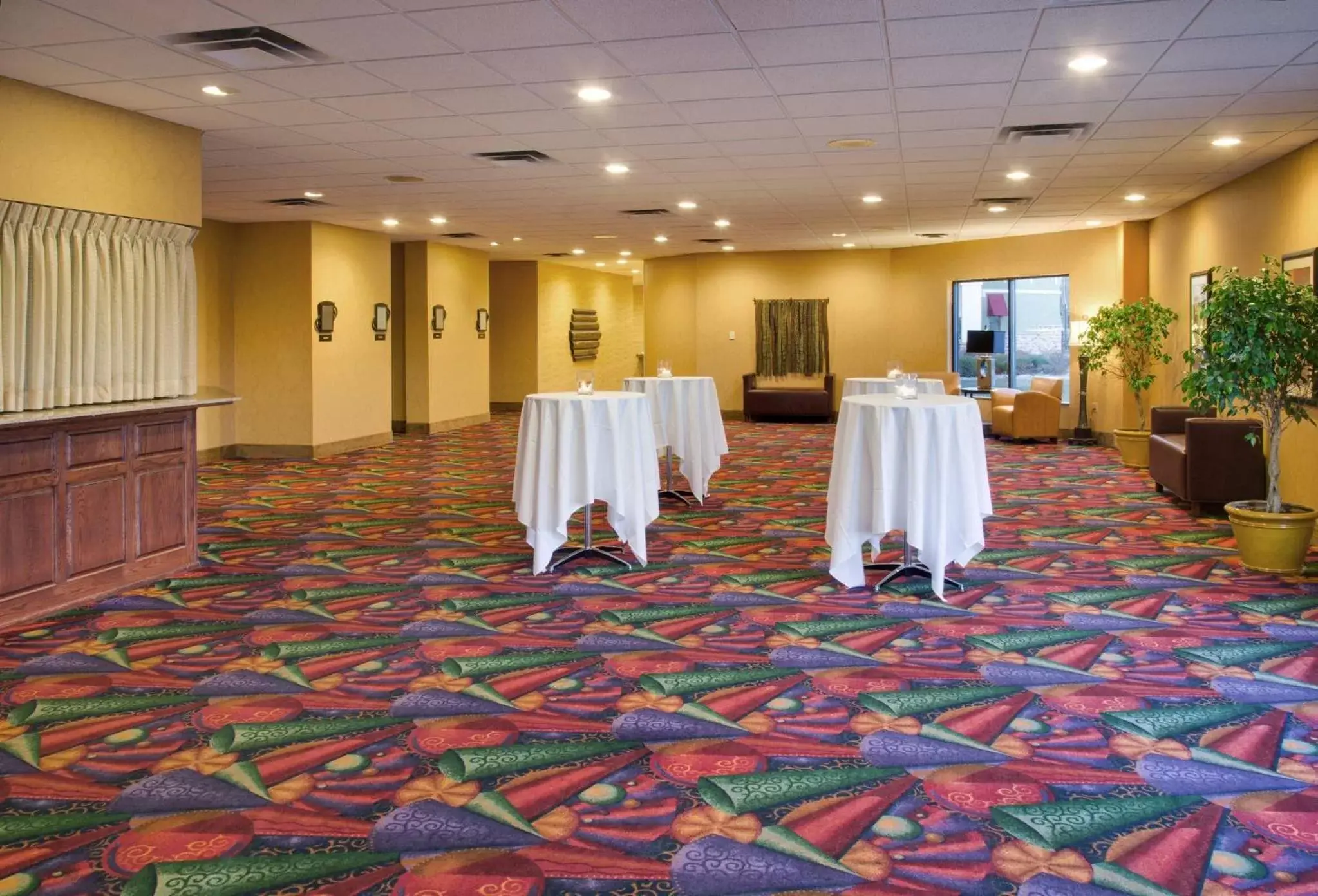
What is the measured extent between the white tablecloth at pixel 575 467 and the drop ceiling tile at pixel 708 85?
1815 mm

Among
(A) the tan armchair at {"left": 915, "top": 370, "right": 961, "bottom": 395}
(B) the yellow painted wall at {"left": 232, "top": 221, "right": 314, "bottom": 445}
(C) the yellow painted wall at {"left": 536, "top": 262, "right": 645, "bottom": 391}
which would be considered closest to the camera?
(B) the yellow painted wall at {"left": 232, "top": 221, "right": 314, "bottom": 445}

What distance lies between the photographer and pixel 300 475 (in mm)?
10602

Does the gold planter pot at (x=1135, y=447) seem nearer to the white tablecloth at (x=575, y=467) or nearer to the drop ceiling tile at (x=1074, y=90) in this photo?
the drop ceiling tile at (x=1074, y=90)

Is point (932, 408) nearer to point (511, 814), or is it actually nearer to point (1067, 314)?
point (511, 814)

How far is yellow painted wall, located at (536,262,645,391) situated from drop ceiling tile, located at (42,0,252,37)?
1291 centimetres

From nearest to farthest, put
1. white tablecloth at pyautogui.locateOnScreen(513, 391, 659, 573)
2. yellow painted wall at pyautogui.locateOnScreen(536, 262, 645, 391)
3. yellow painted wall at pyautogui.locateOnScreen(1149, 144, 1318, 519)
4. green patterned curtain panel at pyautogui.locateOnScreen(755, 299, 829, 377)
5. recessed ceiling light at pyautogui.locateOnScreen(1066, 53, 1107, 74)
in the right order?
recessed ceiling light at pyautogui.locateOnScreen(1066, 53, 1107, 74) < white tablecloth at pyautogui.locateOnScreen(513, 391, 659, 573) < yellow painted wall at pyautogui.locateOnScreen(1149, 144, 1318, 519) < green patterned curtain panel at pyautogui.locateOnScreen(755, 299, 829, 377) < yellow painted wall at pyautogui.locateOnScreen(536, 262, 645, 391)

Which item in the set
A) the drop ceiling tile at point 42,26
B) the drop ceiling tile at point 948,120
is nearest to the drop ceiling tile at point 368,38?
the drop ceiling tile at point 42,26

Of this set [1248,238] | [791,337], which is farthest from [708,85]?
[791,337]

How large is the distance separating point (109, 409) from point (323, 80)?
83.8 inches

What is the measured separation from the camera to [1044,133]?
7176mm

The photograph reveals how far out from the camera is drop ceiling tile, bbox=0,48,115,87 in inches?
201

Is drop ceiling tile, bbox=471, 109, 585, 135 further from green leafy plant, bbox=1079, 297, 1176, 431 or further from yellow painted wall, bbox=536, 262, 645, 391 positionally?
yellow painted wall, bbox=536, 262, 645, 391

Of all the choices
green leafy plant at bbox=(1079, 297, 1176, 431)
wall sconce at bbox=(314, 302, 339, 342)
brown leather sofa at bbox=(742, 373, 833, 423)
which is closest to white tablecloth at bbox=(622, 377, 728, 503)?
green leafy plant at bbox=(1079, 297, 1176, 431)

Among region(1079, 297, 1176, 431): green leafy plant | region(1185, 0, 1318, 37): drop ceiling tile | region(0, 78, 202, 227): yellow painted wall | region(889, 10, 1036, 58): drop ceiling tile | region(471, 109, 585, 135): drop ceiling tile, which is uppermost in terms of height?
region(471, 109, 585, 135): drop ceiling tile
